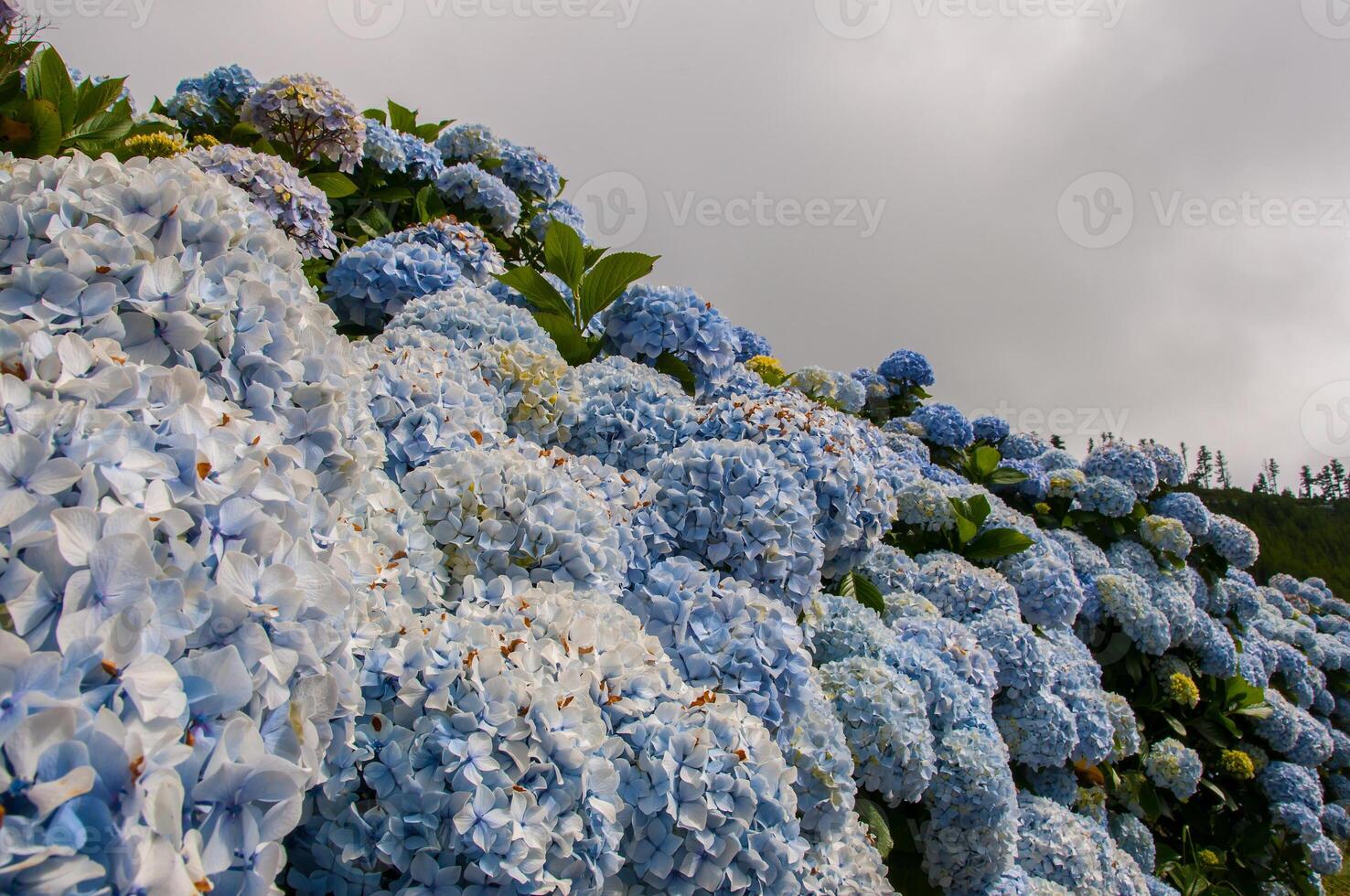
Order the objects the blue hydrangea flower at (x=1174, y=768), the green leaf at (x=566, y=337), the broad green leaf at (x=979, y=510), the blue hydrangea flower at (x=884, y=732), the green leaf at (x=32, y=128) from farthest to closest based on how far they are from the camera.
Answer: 1. the blue hydrangea flower at (x=1174, y=768)
2. the broad green leaf at (x=979, y=510)
3. the green leaf at (x=566, y=337)
4. the blue hydrangea flower at (x=884, y=732)
5. the green leaf at (x=32, y=128)

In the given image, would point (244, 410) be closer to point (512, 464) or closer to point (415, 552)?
point (415, 552)

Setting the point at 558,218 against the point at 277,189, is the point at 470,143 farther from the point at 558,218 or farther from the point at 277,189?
the point at 277,189

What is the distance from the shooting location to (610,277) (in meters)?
3.10

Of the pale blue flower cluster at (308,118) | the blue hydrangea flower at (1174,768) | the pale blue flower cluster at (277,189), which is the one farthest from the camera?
the blue hydrangea flower at (1174,768)

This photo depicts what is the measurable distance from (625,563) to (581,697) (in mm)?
626

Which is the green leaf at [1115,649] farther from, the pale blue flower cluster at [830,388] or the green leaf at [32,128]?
the green leaf at [32,128]

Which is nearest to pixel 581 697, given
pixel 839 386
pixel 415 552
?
pixel 415 552

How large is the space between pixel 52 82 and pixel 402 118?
2.55m

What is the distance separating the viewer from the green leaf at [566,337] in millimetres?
3141

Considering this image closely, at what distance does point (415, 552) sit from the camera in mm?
1721

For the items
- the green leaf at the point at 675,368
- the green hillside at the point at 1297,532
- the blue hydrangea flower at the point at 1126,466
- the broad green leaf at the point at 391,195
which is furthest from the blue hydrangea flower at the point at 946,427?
the green hillside at the point at 1297,532

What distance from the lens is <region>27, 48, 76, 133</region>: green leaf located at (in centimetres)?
230

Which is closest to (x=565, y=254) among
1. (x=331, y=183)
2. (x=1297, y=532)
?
(x=331, y=183)

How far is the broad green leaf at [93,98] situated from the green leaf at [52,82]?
0.15ft
